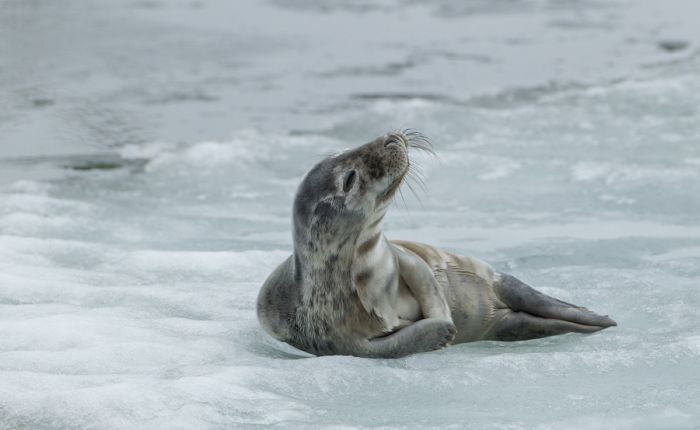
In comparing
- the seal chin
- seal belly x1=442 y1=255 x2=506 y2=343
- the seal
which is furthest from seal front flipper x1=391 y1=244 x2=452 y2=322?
the seal chin

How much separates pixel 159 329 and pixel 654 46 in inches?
318

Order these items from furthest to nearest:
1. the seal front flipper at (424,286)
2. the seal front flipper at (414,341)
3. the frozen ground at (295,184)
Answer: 1. the seal front flipper at (424,286)
2. the seal front flipper at (414,341)
3. the frozen ground at (295,184)

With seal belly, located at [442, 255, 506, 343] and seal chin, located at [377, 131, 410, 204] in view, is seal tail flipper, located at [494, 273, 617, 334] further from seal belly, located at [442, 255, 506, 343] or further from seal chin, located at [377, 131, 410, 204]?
seal chin, located at [377, 131, 410, 204]

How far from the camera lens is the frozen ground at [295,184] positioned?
4.11m

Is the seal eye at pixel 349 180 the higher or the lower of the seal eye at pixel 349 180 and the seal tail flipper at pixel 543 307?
the higher

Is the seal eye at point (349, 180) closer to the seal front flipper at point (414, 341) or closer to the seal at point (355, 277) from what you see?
the seal at point (355, 277)

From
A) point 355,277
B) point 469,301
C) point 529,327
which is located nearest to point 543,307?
point 529,327

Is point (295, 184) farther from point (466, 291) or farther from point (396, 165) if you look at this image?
point (396, 165)

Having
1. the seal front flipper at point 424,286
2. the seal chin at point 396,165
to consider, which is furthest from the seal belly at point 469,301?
the seal chin at point 396,165

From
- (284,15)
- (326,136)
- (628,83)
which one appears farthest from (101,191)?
(284,15)

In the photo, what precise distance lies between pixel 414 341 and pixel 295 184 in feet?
12.0

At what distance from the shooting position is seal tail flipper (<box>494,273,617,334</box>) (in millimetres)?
4906

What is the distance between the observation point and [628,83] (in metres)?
10.3

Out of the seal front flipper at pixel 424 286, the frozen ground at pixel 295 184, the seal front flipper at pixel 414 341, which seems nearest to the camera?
the frozen ground at pixel 295 184
